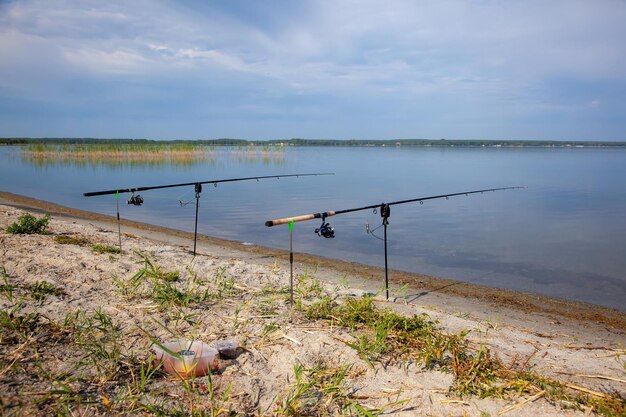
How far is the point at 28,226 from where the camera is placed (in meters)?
7.79

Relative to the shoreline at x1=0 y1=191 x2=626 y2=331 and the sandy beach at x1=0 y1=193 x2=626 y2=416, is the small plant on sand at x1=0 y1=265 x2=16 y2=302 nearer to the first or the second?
the sandy beach at x1=0 y1=193 x2=626 y2=416

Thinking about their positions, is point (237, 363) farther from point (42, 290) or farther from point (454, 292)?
point (454, 292)

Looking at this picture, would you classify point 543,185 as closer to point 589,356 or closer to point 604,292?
point 604,292

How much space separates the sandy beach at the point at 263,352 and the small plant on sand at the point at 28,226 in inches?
63.7

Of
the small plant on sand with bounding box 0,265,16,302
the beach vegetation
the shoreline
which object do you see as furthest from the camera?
the shoreline

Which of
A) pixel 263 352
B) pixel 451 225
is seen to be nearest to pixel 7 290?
pixel 263 352

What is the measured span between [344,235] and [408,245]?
1959 millimetres

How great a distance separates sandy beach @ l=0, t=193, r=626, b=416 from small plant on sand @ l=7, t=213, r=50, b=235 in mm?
1618

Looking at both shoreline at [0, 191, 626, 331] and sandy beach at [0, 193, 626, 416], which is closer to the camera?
sandy beach at [0, 193, 626, 416]

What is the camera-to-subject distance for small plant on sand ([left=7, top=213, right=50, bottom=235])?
7520mm

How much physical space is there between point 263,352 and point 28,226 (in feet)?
19.9

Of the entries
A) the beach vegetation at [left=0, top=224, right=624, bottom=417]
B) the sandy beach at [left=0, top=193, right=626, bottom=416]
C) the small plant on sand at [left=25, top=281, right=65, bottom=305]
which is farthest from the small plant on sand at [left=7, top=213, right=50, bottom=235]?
the small plant on sand at [left=25, top=281, right=65, bottom=305]

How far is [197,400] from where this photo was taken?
2.97m

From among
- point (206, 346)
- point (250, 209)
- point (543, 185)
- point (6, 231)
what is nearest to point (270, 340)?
point (206, 346)
